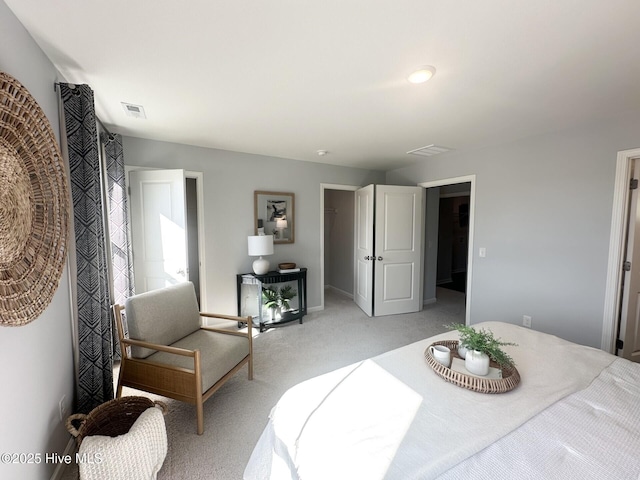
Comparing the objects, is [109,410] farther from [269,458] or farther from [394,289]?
[394,289]

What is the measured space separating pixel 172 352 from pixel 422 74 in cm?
240

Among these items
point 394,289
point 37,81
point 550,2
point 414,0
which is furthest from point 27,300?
point 394,289

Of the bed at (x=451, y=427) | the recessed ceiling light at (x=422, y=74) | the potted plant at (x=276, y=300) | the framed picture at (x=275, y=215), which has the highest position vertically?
the recessed ceiling light at (x=422, y=74)

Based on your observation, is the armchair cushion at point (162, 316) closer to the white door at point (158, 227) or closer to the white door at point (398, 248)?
the white door at point (158, 227)

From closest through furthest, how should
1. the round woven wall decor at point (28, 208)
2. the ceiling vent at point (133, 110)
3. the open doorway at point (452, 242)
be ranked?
1. the round woven wall decor at point (28, 208)
2. the ceiling vent at point (133, 110)
3. the open doorway at point (452, 242)

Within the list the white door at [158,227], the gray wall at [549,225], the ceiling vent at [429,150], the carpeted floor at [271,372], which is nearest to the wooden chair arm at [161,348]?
the carpeted floor at [271,372]

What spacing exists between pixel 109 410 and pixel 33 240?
108 cm

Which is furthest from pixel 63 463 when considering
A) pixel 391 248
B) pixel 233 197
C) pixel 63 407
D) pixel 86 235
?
pixel 391 248

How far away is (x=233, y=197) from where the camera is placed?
138 inches

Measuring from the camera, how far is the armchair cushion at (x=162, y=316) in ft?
6.40

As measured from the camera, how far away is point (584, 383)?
1.33 meters

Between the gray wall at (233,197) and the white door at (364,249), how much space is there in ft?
2.21

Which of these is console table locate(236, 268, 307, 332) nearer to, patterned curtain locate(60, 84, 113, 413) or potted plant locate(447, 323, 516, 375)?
patterned curtain locate(60, 84, 113, 413)

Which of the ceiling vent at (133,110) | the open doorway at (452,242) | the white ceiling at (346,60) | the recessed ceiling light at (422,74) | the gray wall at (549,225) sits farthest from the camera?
the open doorway at (452,242)
